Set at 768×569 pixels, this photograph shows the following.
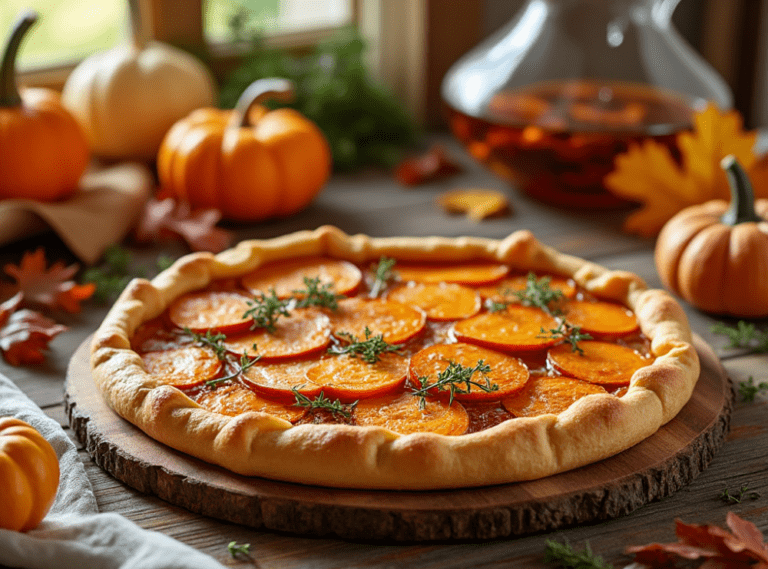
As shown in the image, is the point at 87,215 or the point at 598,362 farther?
the point at 87,215

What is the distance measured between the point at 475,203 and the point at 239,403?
250cm

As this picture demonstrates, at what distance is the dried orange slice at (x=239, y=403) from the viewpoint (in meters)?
2.47

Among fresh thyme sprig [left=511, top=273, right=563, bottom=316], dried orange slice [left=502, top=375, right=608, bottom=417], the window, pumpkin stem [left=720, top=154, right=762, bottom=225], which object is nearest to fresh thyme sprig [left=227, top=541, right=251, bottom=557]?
dried orange slice [left=502, top=375, right=608, bottom=417]

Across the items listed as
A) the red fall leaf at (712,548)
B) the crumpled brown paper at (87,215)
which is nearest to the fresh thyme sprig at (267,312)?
the crumpled brown paper at (87,215)

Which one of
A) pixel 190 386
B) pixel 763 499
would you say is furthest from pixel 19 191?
pixel 763 499

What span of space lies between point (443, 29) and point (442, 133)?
0.71m

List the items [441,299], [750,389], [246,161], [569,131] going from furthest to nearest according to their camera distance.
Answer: [246,161]
[569,131]
[441,299]
[750,389]

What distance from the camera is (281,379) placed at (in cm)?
263

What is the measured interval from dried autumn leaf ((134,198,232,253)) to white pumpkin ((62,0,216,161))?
2.12 ft

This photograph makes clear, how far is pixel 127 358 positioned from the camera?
104 inches

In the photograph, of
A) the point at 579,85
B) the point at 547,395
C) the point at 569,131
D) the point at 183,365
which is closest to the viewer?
the point at 547,395

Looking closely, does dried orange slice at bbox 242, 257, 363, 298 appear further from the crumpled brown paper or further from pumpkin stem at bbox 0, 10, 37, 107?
pumpkin stem at bbox 0, 10, 37, 107

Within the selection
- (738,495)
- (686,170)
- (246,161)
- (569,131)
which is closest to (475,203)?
(569,131)

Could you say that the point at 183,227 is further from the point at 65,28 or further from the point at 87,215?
the point at 65,28
